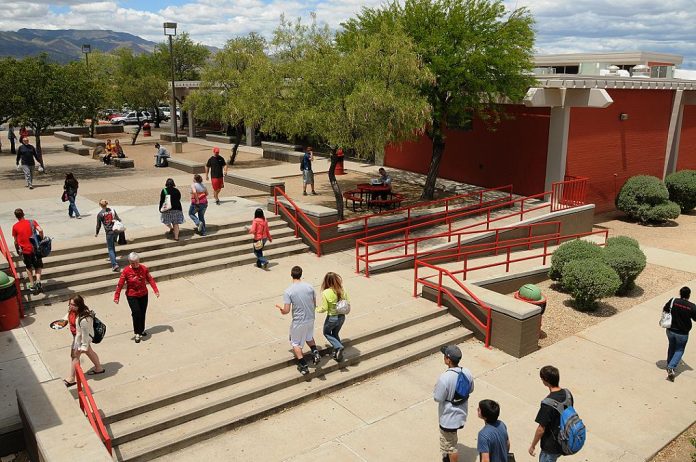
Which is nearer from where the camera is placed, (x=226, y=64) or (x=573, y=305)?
(x=573, y=305)

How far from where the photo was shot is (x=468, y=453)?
7527 mm

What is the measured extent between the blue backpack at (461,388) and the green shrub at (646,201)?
58.5 ft

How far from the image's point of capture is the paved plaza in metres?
7.71

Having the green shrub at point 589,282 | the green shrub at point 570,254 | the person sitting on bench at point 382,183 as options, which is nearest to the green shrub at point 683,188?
the green shrub at point 570,254

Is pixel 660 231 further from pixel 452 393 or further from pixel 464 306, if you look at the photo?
pixel 452 393

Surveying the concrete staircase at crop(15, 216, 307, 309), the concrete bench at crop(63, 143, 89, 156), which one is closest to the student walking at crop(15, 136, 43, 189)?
the concrete staircase at crop(15, 216, 307, 309)

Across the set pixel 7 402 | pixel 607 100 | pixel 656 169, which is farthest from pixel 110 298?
pixel 656 169

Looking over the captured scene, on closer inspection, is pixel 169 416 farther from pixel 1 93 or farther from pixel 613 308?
pixel 1 93

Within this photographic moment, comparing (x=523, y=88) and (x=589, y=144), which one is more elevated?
(x=523, y=88)

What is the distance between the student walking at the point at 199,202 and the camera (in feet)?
45.9

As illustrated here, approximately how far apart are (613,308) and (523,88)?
798 centimetres

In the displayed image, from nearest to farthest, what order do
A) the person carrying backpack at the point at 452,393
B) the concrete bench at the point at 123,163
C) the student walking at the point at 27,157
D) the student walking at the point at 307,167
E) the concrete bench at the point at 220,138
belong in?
1. the person carrying backpack at the point at 452,393
2. the student walking at the point at 307,167
3. the student walking at the point at 27,157
4. the concrete bench at the point at 123,163
5. the concrete bench at the point at 220,138

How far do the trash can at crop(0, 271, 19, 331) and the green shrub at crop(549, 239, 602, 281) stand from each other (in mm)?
11584

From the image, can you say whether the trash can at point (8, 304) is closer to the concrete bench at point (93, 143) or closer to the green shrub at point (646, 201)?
the green shrub at point (646, 201)
